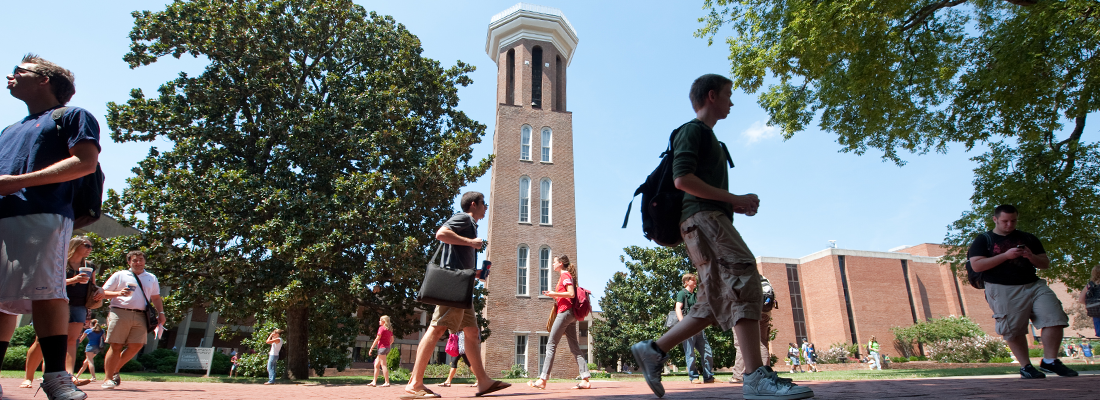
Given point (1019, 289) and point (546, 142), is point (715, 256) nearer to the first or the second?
point (1019, 289)

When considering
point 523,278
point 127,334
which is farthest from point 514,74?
point 127,334

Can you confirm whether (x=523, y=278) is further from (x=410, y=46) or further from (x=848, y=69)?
(x=848, y=69)

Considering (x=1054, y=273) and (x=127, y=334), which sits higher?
(x=1054, y=273)

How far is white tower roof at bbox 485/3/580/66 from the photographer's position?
3703cm

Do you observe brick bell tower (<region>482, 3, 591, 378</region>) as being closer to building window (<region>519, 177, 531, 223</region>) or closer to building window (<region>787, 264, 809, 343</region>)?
building window (<region>519, 177, 531, 223</region>)

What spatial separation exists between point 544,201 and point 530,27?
1224 centimetres

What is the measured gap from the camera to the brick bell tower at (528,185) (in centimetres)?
2906

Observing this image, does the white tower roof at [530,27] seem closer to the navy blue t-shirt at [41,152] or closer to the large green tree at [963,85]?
the large green tree at [963,85]

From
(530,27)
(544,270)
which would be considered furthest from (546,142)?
(530,27)

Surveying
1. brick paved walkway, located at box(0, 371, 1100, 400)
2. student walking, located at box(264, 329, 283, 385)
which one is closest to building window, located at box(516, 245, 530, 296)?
student walking, located at box(264, 329, 283, 385)

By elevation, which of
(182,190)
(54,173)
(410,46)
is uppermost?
(410,46)

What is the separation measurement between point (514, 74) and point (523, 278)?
1381 cm

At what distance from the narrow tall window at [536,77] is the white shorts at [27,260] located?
33343 mm

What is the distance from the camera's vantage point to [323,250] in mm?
13000
